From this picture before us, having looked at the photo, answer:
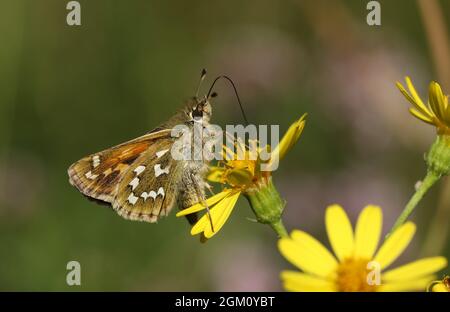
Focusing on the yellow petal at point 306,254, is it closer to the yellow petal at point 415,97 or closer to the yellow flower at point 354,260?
the yellow flower at point 354,260

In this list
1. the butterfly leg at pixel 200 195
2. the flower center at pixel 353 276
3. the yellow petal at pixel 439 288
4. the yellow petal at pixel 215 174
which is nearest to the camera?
the yellow petal at pixel 439 288

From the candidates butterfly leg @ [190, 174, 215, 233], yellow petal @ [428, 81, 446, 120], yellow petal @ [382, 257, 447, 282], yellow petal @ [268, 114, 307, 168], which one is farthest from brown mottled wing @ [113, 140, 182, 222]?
yellow petal @ [382, 257, 447, 282]

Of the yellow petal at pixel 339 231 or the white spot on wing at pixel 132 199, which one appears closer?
the yellow petal at pixel 339 231

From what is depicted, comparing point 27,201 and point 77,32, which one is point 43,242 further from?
point 77,32

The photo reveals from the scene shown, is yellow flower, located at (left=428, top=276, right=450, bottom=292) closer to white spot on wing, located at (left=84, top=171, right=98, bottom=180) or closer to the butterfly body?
the butterfly body

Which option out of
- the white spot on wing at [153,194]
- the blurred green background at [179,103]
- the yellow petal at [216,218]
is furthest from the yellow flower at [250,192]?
the blurred green background at [179,103]

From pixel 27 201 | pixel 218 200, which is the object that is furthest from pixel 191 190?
pixel 27 201

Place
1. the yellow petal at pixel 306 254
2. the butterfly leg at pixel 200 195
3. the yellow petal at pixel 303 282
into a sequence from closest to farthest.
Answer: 1. the yellow petal at pixel 303 282
2. the yellow petal at pixel 306 254
3. the butterfly leg at pixel 200 195
